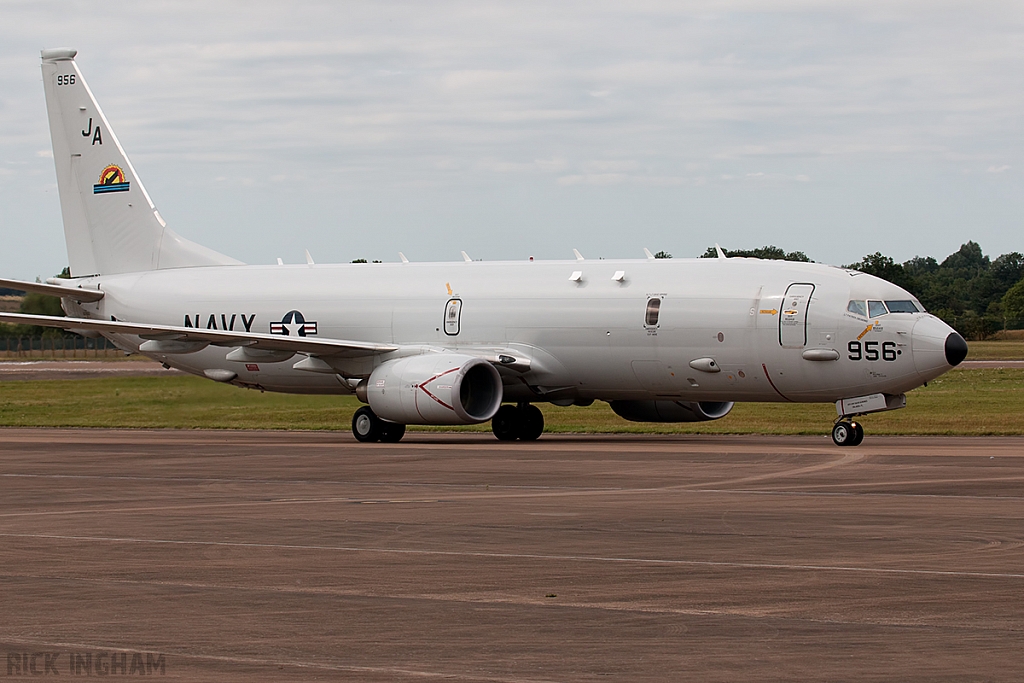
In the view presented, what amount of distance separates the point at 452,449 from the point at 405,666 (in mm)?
20618

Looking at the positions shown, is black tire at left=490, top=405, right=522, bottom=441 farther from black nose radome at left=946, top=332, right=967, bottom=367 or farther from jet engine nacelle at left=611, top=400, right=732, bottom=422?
black nose radome at left=946, top=332, right=967, bottom=367

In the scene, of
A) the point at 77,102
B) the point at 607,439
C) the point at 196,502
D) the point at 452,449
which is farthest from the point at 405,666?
the point at 77,102

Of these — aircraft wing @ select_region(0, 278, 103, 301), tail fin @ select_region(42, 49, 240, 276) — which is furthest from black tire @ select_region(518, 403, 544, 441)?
aircraft wing @ select_region(0, 278, 103, 301)

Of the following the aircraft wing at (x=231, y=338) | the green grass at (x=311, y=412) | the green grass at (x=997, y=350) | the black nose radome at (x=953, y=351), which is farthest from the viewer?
the green grass at (x=997, y=350)

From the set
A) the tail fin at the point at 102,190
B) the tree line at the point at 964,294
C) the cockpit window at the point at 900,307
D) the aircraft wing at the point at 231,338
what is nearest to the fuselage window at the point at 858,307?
the cockpit window at the point at 900,307

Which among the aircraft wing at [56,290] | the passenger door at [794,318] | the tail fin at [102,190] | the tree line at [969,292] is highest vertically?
the tail fin at [102,190]

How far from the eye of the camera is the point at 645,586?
11.7 metres

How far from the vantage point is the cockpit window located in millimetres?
28406

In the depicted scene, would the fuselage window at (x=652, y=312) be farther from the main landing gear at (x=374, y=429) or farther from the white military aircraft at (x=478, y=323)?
the main landing gear at (x=374, y=429)

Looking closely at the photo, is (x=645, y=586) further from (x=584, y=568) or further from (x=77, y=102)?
(x=77, y=102)

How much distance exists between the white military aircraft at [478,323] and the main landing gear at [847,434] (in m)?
0.04

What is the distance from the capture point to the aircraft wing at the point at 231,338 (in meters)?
32.4

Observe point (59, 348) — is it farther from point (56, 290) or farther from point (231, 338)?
point (231, 338)

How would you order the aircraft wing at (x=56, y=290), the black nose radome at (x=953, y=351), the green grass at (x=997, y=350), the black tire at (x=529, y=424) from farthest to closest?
the green grass at (x=997, y=350) → the aircraft wing at (x=56, y=290) → the black tire at (x=529, y=424) → the black nose radome at (x=953, y=351)
